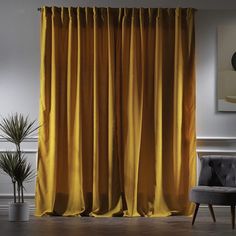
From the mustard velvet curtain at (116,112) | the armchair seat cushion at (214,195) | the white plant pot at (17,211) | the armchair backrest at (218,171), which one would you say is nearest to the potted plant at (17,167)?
the white plant pot at (17,211)

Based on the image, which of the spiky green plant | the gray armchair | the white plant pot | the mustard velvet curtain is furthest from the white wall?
the white plant pot

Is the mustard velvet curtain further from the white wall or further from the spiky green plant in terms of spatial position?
the spiky green plant

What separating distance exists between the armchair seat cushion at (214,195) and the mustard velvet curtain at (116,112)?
674mm

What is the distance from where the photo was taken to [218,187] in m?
5.29

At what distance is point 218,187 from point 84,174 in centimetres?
150

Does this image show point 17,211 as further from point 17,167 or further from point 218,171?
point 218,171

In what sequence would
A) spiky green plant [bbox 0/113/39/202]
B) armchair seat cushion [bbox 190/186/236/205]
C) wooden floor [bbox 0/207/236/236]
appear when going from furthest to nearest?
spiky green plant [bbox 0/113/39/202] < armchair seat cushion [bbox 190/186/236/205] < wooden floor [bbox 0/207/236/236]

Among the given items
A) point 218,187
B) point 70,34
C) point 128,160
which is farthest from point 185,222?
point 70,34

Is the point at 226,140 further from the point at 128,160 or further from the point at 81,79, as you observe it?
the point at 81,79

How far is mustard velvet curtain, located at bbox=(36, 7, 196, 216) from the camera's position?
19.0 feet

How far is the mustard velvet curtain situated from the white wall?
0.56ft

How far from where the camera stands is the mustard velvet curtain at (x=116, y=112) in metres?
5.78

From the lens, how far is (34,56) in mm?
6020

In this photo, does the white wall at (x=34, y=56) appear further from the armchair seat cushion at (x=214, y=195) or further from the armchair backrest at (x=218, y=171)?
the armchair seat cushion at (x=214, y=195)
